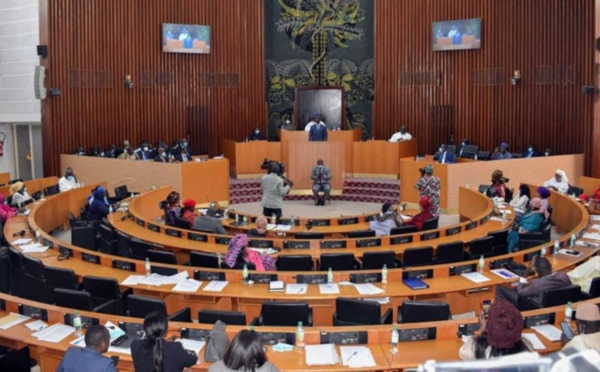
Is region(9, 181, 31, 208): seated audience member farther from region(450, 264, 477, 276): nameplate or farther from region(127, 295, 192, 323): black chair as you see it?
region(450, 264, 477, 276): nameplate

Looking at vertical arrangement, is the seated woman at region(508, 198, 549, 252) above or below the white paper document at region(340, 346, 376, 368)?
above

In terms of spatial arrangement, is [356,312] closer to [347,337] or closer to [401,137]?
[347,337]

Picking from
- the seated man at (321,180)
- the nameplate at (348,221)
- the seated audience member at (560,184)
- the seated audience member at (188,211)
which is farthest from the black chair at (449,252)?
the seated man at (321,180)

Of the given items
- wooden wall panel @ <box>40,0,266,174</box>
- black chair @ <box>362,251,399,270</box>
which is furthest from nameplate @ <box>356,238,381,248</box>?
Result: wooden wall panel @ <box>40,0,266,174</box>

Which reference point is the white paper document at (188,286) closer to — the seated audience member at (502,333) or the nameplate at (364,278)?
the nameplate at (364,278)

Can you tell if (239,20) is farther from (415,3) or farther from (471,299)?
(471,299)

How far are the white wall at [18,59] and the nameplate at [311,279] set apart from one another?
16382mm

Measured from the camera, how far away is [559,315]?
5754mm

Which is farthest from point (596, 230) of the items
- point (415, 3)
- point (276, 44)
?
point (276, 44)

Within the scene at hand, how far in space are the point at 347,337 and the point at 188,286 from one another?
7.66 ft

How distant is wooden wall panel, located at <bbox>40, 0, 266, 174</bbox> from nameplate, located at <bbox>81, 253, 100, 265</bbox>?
1068 cm

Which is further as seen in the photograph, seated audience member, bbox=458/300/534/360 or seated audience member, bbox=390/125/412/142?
seated audience member, bbox=390/125/412/142

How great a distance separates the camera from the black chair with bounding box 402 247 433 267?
8.25 m

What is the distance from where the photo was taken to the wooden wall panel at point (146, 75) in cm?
1855
